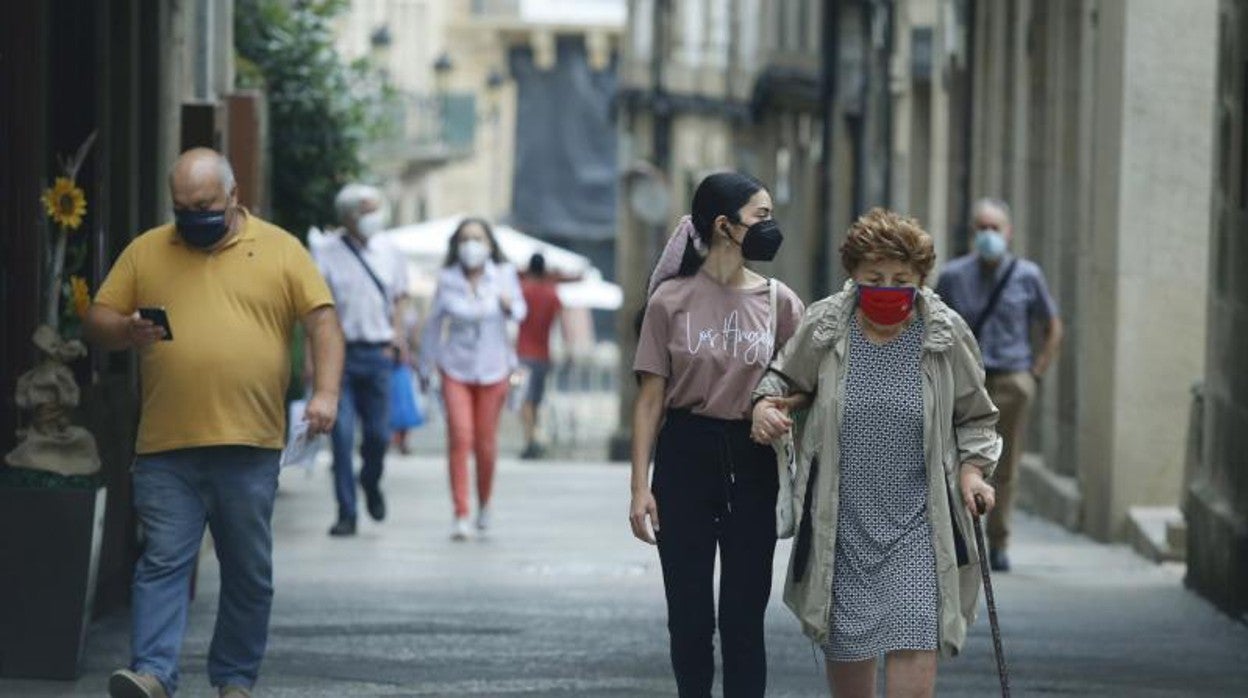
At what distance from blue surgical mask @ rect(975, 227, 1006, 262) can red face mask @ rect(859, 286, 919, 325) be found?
781 cm

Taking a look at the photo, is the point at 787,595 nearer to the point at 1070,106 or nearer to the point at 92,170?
the point at 92,170

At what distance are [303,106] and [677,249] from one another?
13.4m

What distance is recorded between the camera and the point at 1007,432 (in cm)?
1667

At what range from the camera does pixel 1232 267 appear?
1485 centimetres

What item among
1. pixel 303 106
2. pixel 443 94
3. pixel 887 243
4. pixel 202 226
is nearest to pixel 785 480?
pixel 887 243

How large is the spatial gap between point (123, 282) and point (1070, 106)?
42.2ft

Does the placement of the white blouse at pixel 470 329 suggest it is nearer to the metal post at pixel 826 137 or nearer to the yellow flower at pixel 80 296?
the yellow flower at pixel 80 296

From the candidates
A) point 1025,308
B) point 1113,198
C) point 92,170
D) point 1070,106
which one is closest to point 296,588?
point 92,170

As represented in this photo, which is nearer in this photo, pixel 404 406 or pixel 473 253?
pixel 473 253

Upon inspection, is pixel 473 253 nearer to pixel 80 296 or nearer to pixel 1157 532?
pixel 1157 532

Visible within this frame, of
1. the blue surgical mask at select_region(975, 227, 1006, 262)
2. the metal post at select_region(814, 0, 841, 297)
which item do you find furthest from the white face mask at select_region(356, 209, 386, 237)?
the metal post at select_region(814, 0, 841, 297)

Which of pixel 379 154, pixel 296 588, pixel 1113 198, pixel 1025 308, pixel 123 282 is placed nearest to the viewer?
pixel 123 282

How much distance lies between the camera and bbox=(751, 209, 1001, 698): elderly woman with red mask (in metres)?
8.71

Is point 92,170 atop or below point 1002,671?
atop
